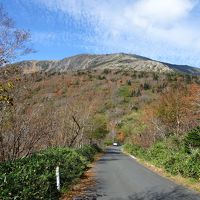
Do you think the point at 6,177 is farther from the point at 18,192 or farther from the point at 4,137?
the point at 4,137

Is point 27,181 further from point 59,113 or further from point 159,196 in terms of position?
point 59,113

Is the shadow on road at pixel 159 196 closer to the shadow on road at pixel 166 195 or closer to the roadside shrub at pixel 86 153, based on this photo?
the shadow on road at pixel 166 195

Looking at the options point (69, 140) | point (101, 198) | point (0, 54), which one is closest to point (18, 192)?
point (0, 54)

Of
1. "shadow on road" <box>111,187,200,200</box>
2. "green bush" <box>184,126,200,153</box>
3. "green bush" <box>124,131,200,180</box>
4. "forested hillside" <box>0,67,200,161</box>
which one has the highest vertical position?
"forested hillside" <box>0,67,200,161</box>

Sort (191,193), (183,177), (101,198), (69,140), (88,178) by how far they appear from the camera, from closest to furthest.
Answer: (101,198)
(191,193)
(183,177)
(88,178)
(69,140)

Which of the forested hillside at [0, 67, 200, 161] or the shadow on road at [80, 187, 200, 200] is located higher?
the forested hillside at [0, 67, 200, 161]

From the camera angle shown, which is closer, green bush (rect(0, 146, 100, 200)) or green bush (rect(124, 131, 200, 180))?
green bush (rect(0, 146, 100, 200))

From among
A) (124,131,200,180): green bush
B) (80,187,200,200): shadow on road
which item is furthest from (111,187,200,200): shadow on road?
(124,131,200,180): green bush

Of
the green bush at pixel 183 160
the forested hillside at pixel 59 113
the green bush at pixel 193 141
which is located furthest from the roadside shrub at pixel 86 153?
the green bush at pixel 193 141

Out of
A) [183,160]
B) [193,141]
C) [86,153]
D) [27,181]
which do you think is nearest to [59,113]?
[86,153]

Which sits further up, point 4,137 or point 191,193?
point 4,137

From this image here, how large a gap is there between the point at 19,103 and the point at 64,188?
431 centimetres

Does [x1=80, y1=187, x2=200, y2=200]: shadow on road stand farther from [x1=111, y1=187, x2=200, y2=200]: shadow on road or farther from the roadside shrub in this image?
the roadside shrub

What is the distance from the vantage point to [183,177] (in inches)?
855
